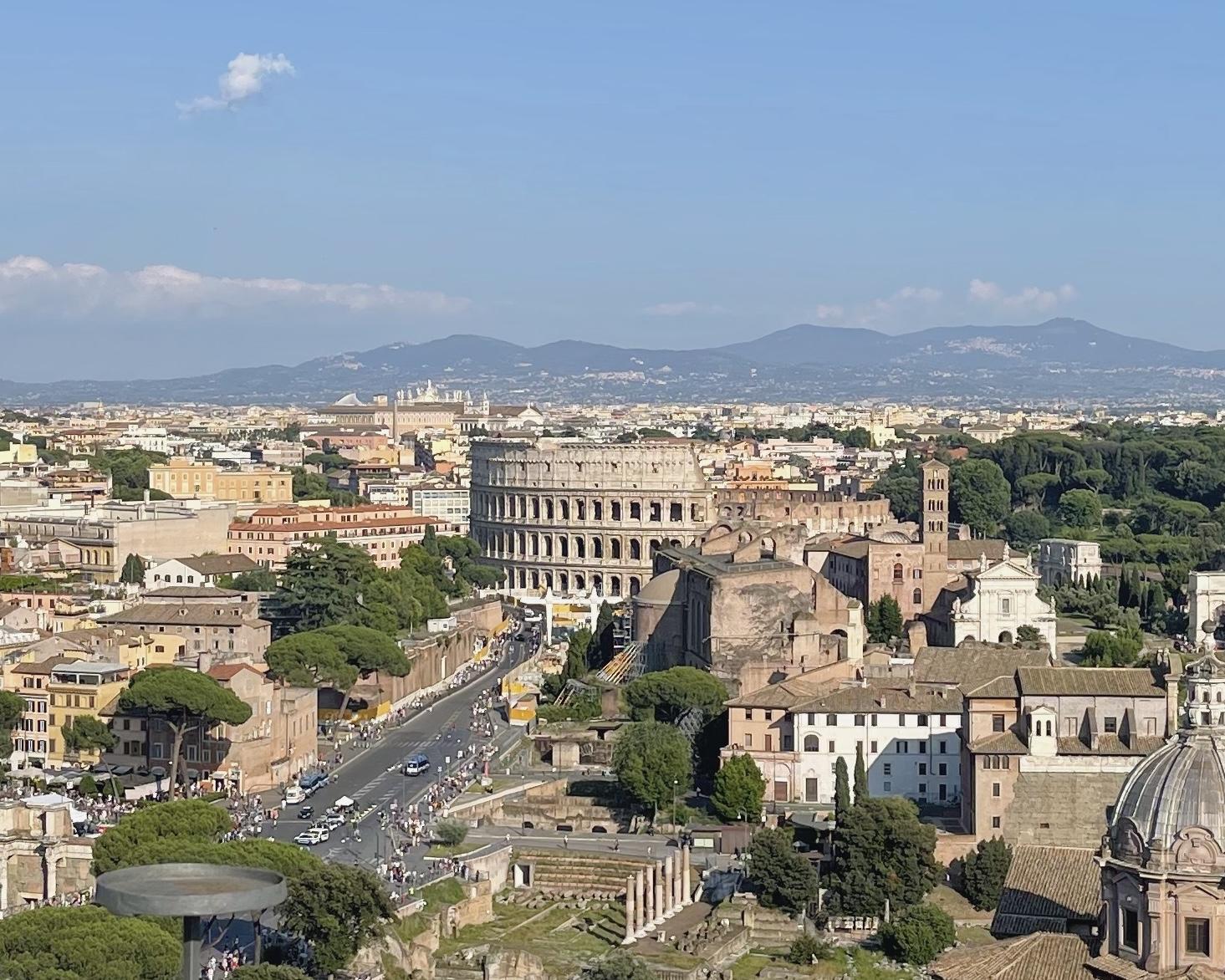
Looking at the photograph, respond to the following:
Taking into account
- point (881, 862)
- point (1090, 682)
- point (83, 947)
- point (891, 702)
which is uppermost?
point (1090, 682)

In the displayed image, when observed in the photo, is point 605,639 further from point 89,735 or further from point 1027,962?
point 1027,962

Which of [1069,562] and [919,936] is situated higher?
[1069,562]

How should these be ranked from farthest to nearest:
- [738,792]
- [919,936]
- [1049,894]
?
[738,792] → [919,936] → [1049,894]

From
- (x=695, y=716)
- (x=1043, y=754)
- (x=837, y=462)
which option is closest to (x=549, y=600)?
(x=695, y=716)

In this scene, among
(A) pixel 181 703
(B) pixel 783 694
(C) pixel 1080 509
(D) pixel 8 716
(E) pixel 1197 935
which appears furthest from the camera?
(C) pixel 1080 509

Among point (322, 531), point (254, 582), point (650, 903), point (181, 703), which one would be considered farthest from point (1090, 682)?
point (322, 531)

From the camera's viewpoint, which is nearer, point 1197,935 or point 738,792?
point 1197,935
